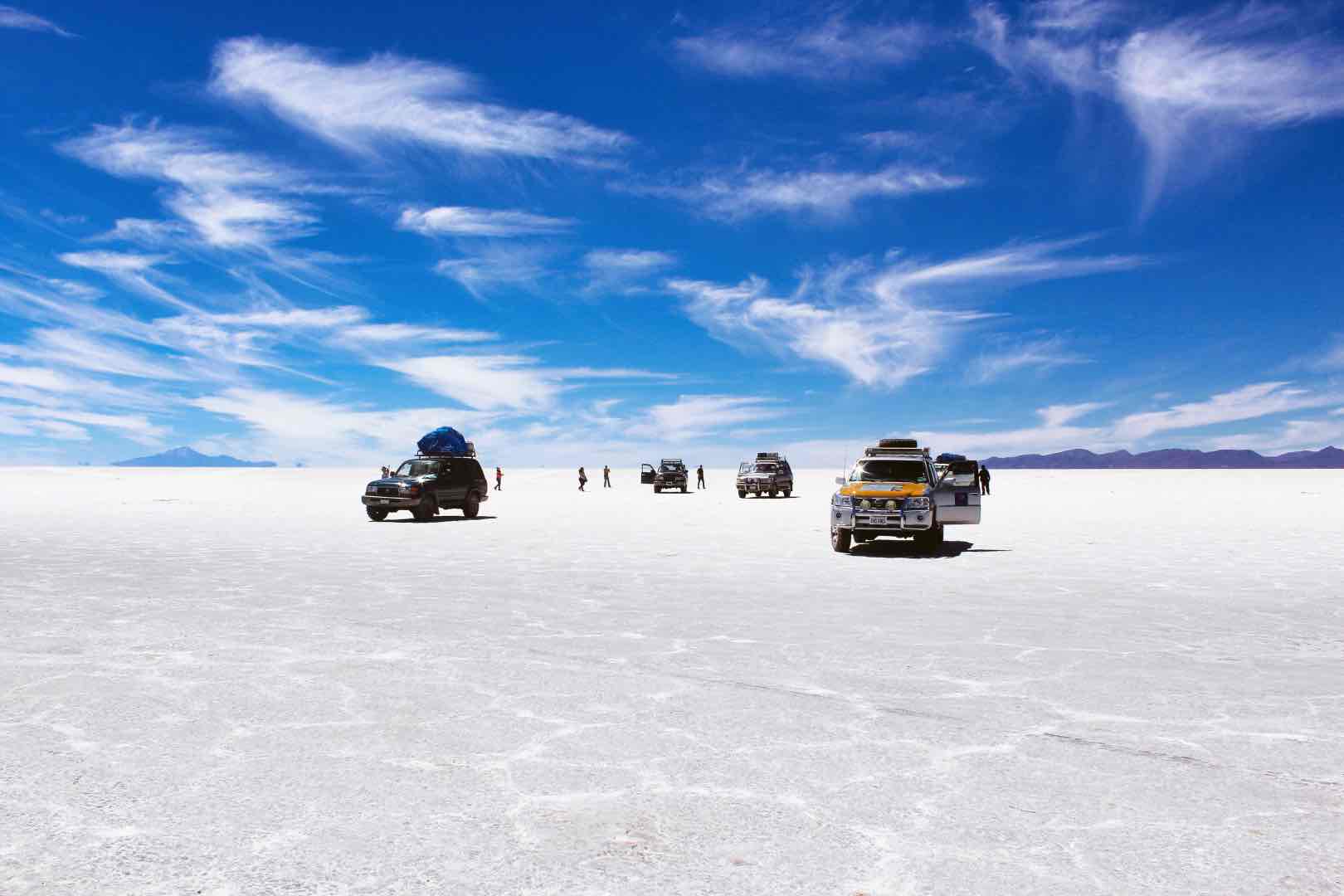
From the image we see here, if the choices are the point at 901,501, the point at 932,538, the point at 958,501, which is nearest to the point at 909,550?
the point at 932,538

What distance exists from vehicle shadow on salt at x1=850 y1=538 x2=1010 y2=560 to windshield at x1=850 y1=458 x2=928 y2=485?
1.42 meters

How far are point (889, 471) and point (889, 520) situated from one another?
5.40 ft

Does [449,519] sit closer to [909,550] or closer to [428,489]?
[428,489]

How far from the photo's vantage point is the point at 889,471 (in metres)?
19.2

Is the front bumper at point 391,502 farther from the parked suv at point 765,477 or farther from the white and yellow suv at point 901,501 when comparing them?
the parked suv at point 765,477

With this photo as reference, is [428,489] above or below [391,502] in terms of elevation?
above

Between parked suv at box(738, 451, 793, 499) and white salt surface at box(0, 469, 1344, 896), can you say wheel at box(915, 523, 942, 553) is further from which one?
parked suv at box(738, 451, 793, 499)

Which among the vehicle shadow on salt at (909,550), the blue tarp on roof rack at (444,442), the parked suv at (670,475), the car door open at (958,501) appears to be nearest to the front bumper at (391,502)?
the vehicle shadow on salt at (909,550)

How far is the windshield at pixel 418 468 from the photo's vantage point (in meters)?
30.3

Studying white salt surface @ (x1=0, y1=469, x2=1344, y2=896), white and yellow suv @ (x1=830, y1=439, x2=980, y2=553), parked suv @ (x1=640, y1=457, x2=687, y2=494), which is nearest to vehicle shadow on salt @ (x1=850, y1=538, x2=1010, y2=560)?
white and yellow suv @ (x1=830, y1=439, x2=980, y2=553)

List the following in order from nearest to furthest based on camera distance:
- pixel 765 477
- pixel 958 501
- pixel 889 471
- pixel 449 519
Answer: pixel 958 501 → pixel 889 471 → pixel 449 519 → pixel 765 477

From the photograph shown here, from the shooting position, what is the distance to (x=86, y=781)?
5070 millimetres

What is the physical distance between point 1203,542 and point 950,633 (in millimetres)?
14657

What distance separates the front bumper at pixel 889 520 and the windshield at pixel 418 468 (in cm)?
1604
